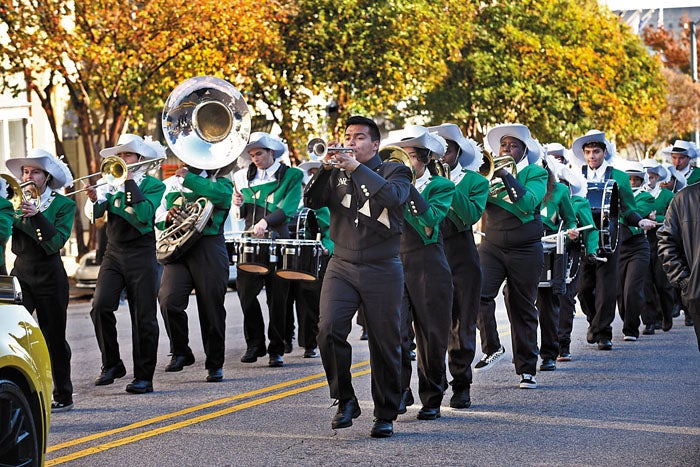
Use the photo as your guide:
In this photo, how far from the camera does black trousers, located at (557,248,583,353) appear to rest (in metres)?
13.2

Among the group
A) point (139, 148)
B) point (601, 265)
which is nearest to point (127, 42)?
point (601, 265)

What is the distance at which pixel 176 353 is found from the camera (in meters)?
12.3

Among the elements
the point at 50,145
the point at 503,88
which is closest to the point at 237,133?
the point at 50,145

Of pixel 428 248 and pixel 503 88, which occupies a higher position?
pixel 503 88

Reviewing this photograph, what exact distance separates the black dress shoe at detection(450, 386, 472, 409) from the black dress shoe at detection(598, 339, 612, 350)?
4.11 m

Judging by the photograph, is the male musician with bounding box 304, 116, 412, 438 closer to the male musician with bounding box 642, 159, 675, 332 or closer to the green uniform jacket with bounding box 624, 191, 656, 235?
the male musician with bounding box 642, 159, 675, 332

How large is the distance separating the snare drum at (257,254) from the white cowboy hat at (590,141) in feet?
11.6

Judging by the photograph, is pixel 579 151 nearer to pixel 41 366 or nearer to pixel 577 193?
pixel 577 193

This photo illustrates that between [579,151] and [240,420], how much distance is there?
262 inches

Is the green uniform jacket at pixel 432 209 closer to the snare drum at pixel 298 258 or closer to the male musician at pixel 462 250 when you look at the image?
the male musician at pixel 462 250

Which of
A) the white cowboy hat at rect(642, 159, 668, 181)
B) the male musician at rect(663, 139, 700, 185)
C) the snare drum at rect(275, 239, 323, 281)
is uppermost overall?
the male musician at rect(663, 139, 700, 185)

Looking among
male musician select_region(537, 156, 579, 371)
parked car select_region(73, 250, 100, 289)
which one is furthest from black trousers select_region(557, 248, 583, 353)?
parked car select_region(73, 250, 100, 289)

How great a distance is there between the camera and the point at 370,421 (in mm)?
9398

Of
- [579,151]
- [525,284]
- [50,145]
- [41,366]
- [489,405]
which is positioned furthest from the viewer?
[50,145]
